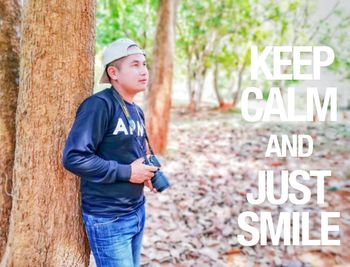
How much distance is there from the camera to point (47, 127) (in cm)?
230

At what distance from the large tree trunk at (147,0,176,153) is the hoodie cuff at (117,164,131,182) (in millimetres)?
5684

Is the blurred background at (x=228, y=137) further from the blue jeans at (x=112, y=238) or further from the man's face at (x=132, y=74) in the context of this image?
the blue jeans at (x=112, y=238)

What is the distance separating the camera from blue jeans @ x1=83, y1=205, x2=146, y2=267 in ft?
7.18

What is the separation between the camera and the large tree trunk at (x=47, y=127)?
7.54ft

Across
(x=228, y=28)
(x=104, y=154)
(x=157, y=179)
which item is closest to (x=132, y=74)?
(x=104, y=154)

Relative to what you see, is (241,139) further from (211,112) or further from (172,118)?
(211,112)

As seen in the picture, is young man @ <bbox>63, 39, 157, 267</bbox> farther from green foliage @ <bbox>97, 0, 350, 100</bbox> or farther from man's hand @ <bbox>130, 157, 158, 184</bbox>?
green foliage @ <bbox>97, 0, 350, 100</bbox>

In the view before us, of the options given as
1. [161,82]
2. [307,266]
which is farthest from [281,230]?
[161,82]

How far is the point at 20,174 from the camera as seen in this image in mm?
2346

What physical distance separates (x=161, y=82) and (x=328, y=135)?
3739 mm

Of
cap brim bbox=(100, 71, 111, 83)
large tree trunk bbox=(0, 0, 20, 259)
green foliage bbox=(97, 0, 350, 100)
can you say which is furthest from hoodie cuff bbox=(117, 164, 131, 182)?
green foliage bbox=(97, 0, 350, 100)

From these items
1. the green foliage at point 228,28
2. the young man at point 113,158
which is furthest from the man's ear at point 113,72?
the green foliage at point 228,28

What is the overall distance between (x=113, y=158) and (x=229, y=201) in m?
3.75

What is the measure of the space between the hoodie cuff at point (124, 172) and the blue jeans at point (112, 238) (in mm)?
214
